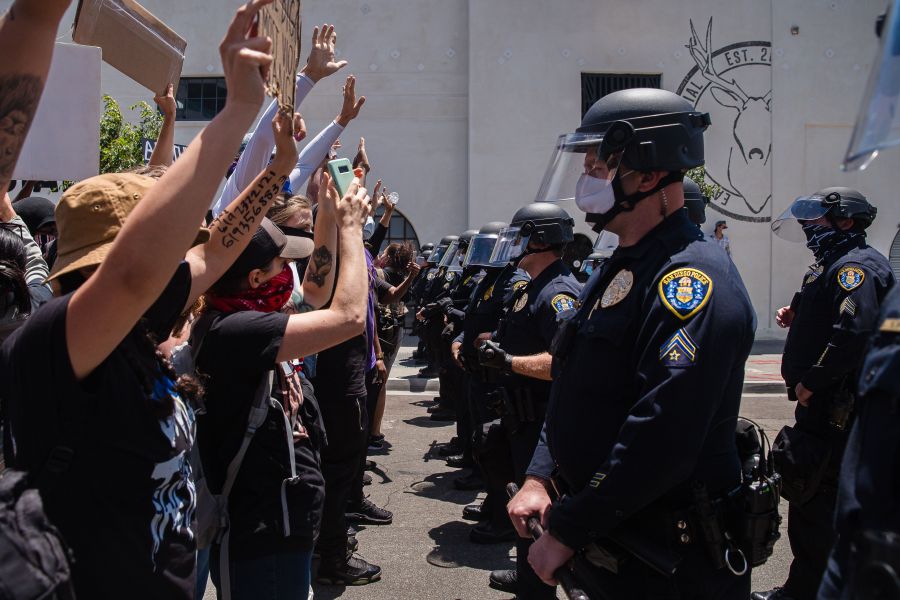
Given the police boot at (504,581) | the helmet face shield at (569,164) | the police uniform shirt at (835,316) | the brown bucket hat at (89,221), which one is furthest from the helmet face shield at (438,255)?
the brown bucket hat at (89,221)

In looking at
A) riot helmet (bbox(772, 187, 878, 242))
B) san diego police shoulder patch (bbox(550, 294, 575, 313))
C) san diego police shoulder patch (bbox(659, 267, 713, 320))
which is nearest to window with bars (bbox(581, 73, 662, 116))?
riot helmet (bbox(772, 187, 878, 242))

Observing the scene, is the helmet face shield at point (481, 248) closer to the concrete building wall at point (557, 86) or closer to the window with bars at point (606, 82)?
the concrete building wall at point (557, 86)

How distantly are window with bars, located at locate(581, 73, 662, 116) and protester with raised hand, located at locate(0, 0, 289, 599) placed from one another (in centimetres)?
1830

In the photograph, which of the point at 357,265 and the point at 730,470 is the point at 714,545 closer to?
the point at 730,470

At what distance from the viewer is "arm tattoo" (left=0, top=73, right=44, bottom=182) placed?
4.99 ft

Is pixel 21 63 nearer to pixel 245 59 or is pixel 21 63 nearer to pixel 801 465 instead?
pixel 245 59

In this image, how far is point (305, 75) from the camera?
3256 millimetres

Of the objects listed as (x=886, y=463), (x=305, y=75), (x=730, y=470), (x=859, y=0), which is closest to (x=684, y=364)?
(x=730, y=470)

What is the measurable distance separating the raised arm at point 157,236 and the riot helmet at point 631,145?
49.3 inches

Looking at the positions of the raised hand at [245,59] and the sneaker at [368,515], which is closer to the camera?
the raised hand at [245,59]

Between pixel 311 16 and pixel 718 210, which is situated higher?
pixel 311 16

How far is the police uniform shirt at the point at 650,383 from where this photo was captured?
2127mm

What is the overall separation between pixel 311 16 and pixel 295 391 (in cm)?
1797

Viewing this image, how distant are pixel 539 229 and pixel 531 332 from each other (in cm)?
66
